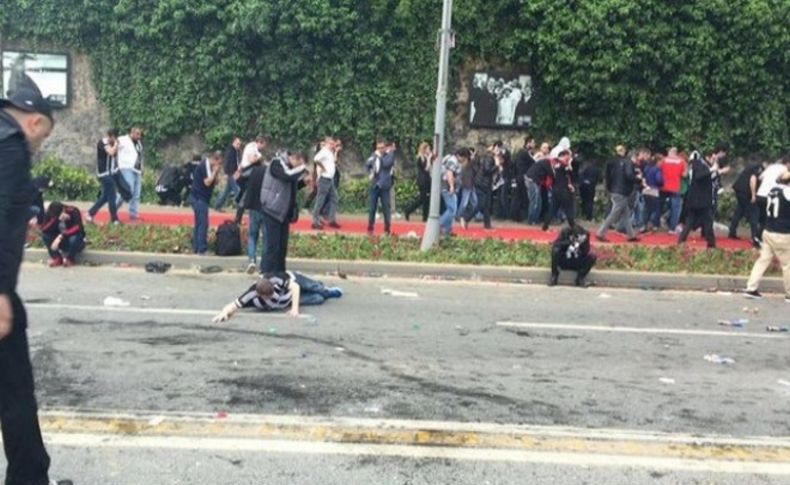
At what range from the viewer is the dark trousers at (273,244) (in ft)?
31.8

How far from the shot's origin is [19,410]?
380cm

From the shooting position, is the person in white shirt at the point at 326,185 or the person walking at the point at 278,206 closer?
the person walking at the point at 278,206

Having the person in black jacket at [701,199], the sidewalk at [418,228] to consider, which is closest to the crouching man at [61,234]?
the sidewalk at [418,228]

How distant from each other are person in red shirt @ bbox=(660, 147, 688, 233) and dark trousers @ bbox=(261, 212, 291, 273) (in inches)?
399

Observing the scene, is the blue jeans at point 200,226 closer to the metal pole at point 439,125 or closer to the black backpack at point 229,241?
the black backpack at point 229,241

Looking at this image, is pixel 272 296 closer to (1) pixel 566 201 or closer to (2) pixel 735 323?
(2) pixel 735 323

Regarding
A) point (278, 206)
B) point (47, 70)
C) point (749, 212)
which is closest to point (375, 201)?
point (278, 206)

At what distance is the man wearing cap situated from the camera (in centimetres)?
352

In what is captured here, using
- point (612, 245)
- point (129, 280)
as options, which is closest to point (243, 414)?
point (129, 280)

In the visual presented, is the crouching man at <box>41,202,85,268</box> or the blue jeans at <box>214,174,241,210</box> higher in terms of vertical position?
the blue jeans at <box>214,174,241,210</box>

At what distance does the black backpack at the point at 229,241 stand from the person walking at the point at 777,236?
24.6 feet

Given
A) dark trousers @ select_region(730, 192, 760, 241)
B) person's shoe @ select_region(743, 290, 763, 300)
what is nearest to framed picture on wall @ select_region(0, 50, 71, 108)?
dark trousers @ select_region(730, 192, 760, 241)

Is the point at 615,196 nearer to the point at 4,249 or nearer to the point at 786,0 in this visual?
the point at 786,0

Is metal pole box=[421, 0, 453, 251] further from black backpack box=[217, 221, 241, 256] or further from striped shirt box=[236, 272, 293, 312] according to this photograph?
striped shirt box=[236, 272, 293, 312]
